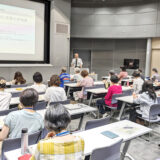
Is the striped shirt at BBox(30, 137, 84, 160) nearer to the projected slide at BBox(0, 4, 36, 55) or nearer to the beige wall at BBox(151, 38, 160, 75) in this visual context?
the projected slide at BBox(0, 4, 36, 55)

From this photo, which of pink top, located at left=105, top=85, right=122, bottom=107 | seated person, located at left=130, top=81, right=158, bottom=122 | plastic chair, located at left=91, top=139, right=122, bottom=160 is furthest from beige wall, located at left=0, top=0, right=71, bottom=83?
plastic chair, located at left=91, top=139, right=122, bottom=160

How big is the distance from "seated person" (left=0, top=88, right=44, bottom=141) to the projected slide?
6.48 m

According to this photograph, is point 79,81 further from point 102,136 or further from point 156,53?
point 156,53

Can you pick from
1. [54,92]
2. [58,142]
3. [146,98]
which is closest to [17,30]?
[54,92]

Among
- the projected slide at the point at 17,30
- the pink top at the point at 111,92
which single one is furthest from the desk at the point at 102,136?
the projected slide at the point at 17,30

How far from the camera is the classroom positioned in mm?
1946

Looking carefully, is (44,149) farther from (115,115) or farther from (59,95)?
(115,115)

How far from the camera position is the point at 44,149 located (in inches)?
56.6

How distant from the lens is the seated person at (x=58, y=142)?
57.1 inches

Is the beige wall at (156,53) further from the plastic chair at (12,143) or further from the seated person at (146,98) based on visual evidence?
the plastic chair at (12,143)

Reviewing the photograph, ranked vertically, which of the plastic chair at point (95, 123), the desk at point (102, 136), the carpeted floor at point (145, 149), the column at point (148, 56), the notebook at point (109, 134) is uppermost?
the column at point (148, 56)

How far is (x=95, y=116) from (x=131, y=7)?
7.73 m

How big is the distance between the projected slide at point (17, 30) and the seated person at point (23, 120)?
6.48 m

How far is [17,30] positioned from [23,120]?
6.87m
